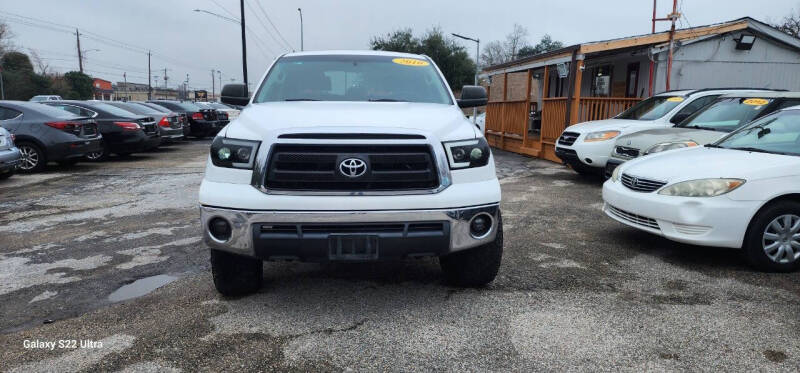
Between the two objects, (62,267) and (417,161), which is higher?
(417,161)

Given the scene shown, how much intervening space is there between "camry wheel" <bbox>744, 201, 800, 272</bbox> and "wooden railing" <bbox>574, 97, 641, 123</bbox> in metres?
7.94

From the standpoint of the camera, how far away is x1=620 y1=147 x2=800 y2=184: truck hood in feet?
13.8

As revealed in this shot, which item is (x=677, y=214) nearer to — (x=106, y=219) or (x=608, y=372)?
(x=608, y=372)

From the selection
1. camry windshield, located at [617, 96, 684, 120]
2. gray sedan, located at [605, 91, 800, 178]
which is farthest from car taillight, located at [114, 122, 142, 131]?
camry windshield, located at [617, 96, 684, 120]

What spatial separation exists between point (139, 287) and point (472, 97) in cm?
310

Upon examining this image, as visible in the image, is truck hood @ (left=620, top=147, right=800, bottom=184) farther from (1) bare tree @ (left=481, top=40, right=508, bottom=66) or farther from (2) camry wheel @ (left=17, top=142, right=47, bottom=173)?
(1) bare tree @ (left=481, top=40, right=508, bottom=66)

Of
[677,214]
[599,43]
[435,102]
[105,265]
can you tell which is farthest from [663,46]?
[105,265]

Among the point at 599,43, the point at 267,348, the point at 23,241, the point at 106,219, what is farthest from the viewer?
the point at 599,43

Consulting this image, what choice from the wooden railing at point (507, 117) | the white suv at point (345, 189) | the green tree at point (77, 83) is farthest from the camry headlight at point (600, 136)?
the green tree at point (77, 83)

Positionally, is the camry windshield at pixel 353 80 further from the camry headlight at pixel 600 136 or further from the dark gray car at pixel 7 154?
the dark gray car at pixel 7 154

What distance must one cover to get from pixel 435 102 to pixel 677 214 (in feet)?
7.18

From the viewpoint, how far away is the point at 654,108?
9.33 m

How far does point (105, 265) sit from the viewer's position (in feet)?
14.4

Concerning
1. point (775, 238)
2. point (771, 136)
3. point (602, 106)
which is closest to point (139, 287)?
point (775, 238)
